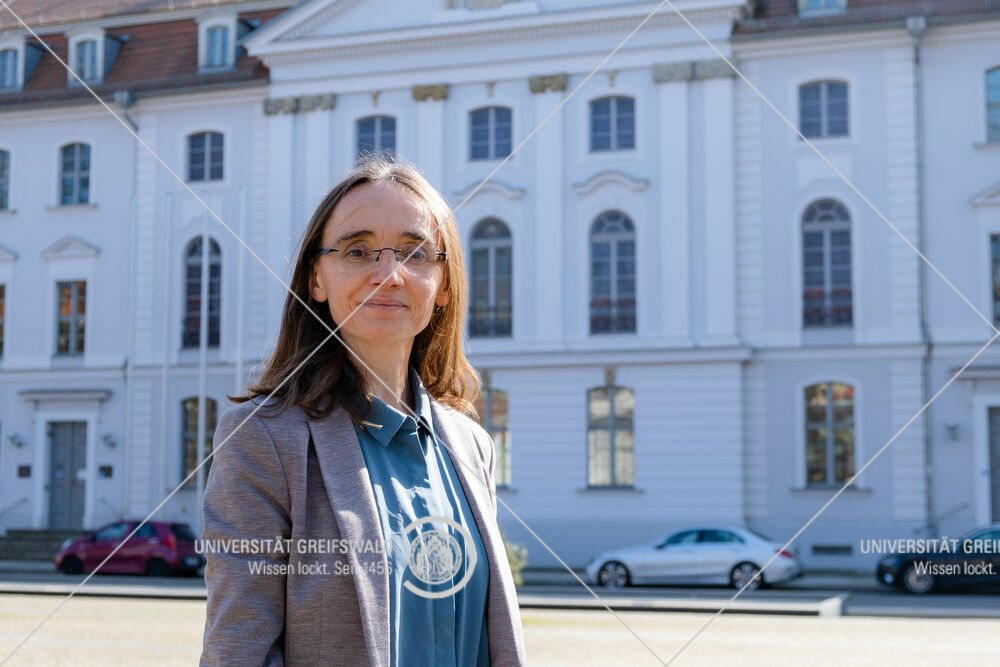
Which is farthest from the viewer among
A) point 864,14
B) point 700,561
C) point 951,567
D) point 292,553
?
point 864,14

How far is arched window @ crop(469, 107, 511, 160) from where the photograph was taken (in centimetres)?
2497

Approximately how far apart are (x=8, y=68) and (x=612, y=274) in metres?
14.3

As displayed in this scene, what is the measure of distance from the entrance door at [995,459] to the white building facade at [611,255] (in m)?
0.07

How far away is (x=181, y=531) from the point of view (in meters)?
21.4

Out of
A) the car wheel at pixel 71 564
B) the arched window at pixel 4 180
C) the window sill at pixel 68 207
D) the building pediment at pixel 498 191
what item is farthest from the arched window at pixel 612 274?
the arched window at pixel 4 180

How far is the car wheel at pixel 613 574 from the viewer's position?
63.4 ft

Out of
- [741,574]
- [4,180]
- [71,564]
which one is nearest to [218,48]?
[4,180]

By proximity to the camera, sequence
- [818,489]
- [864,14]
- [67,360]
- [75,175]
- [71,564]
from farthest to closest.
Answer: [67,360] → [75,175] → [864,14] → [818,489] → [71,564]

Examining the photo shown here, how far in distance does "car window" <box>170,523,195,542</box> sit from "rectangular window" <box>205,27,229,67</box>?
34.8ft

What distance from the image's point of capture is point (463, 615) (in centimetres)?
214

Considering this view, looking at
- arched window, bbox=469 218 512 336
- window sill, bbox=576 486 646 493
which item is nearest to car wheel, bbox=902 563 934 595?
window sill, bbox=576 486 646 493

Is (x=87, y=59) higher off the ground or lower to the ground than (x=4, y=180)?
higher

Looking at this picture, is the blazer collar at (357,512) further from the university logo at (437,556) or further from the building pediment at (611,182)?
the building pediment at (611,182)

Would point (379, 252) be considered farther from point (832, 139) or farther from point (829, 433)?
point (832, 139)
